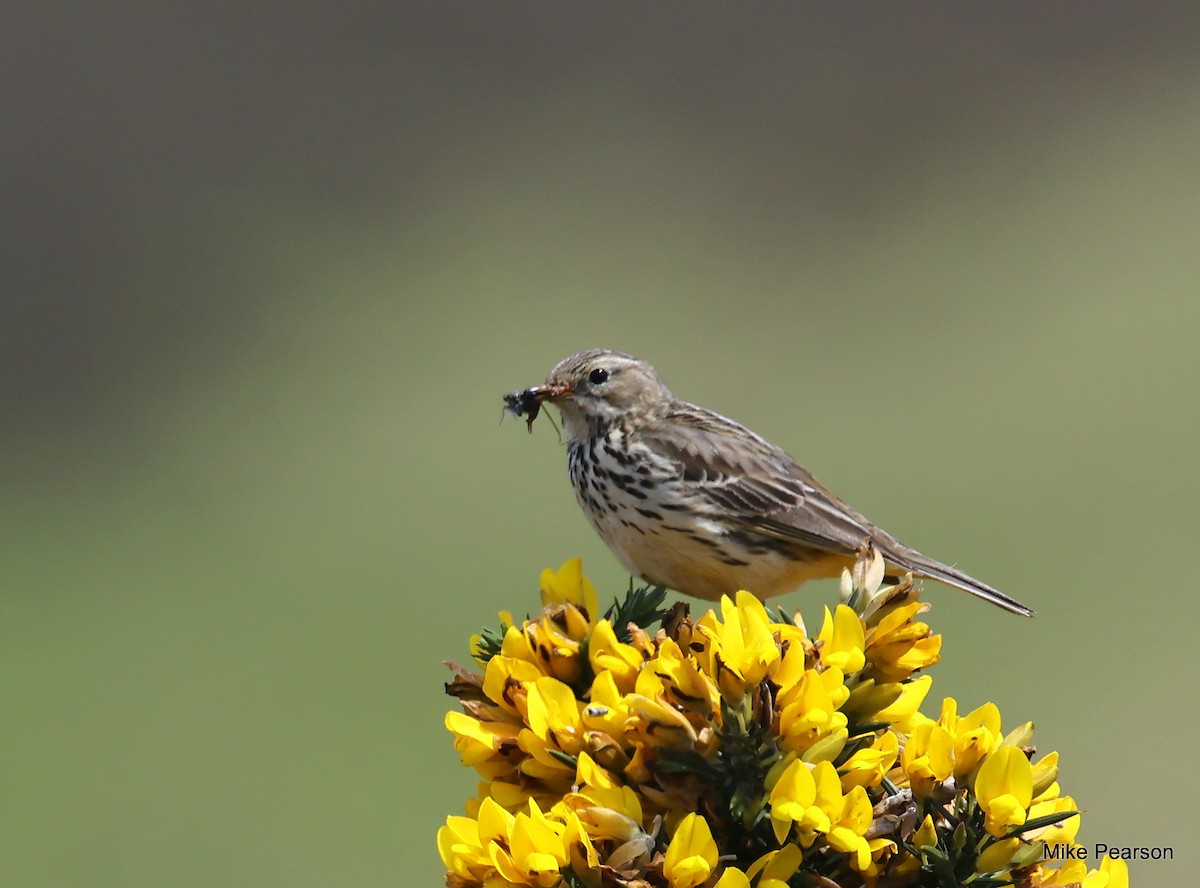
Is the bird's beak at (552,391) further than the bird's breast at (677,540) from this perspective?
Yes

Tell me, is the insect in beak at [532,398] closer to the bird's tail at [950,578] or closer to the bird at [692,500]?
the bird at [692,500]

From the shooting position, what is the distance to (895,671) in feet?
5.77

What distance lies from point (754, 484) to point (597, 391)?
1.63ft

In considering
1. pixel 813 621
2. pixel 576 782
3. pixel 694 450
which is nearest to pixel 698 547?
pixel 694 450

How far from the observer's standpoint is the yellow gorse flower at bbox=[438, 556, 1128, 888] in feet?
4.88

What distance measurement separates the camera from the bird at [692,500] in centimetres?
345

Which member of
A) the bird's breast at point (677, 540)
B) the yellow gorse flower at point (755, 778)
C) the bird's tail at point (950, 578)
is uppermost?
the bird's breast at point (677, 540)

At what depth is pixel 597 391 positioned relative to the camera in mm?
3818

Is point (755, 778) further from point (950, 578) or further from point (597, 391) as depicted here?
point (597, 391)

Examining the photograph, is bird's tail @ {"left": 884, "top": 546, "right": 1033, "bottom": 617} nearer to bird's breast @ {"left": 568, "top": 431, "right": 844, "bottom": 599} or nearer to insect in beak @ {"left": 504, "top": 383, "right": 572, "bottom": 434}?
bird's breast @ {"left": 568, "top": 431, "right": 844, "bottom": 599}

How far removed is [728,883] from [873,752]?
268 mm

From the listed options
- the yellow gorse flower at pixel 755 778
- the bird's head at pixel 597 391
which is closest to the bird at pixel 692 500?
the bird's head at pixel 597 391

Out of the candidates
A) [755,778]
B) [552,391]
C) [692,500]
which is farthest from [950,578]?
[755,778]

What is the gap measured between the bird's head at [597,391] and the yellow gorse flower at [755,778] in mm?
2077
